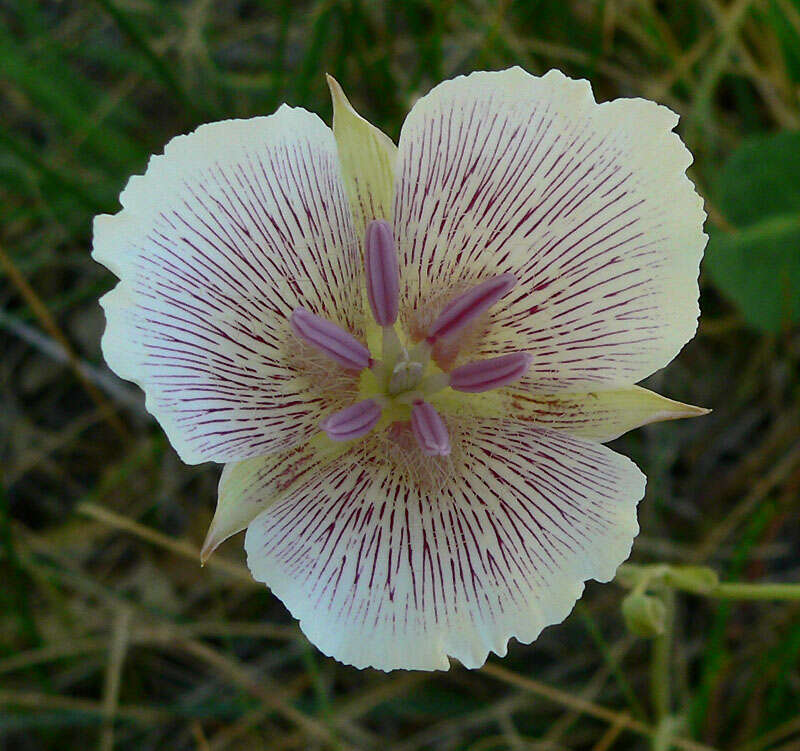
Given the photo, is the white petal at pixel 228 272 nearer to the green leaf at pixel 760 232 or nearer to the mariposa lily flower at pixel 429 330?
the mariposa lily flower at pixel 429 330

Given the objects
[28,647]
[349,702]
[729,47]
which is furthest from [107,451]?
[729,47]

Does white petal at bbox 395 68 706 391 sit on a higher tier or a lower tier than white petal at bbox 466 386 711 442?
higher

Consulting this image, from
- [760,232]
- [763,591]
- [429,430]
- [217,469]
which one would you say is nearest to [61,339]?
[217,469]

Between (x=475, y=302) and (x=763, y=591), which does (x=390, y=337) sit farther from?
(x=763, y=591)

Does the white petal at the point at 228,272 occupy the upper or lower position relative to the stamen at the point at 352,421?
upper

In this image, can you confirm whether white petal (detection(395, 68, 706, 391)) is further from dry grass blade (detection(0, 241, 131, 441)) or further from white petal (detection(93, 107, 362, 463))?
dry grass blade (detection(0, 241, 131, 441))

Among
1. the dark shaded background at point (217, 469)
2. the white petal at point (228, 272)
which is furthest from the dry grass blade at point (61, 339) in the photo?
the white petal at point (228, 272)

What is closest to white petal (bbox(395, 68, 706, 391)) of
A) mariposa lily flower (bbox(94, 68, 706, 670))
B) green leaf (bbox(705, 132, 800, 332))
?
mariposa lily flower (bbox(94, 68, 706, 670))
